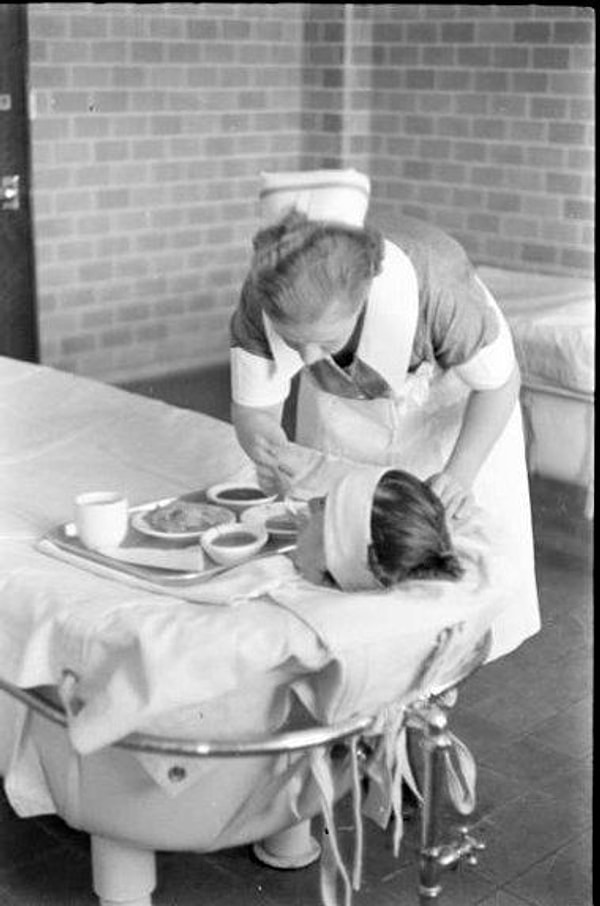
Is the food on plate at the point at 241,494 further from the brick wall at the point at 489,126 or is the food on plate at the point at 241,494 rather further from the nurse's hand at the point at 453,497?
the brick wall at the point at 489,126

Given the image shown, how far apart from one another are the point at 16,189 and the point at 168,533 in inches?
127

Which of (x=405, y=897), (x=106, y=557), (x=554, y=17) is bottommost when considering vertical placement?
(x=405, y=897)

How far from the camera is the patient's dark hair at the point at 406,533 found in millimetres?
1683

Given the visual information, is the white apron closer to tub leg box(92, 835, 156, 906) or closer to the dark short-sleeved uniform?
the dark short-sleeved uniform

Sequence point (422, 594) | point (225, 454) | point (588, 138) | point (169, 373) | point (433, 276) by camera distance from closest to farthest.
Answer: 1. point (422, 594)
2. point (433, 276)
3. point (225, 454)
4. point (169, 373)
5. point (588, 138)

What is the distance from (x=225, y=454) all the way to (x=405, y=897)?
0.81 metres

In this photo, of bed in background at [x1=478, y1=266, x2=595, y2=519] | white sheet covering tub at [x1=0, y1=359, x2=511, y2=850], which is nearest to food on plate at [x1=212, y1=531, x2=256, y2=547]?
white sheet covering tub at [x1=0, y1=359, x2=511, y2=850]

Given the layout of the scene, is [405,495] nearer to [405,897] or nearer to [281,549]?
[281,549]

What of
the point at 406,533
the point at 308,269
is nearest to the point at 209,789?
the point at 406,533

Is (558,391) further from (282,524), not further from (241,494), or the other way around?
(282,524)

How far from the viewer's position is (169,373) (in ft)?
15.7

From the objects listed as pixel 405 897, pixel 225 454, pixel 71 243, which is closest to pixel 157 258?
pixel 71 243

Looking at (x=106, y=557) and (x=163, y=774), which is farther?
(x=106, y=557)

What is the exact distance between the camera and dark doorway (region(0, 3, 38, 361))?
4828 mm
